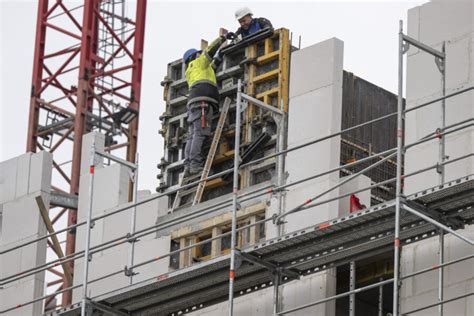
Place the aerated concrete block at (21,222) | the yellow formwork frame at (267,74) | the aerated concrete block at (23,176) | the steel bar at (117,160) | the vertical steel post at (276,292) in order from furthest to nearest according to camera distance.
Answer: the aerated concrete block at (23,176) → the aerated concrete block at (21,222) → the yellow formwork frame at (267,74) → the steel bar at (117,160) → the vertical steel post at (276,292)

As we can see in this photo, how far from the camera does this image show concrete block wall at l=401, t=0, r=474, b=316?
2366 cm

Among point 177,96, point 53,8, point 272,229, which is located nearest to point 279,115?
point 272,229

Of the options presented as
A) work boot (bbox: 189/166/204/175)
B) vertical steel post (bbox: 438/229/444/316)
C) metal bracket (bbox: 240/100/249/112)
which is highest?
metal bracket (bbox: 240/100/249/112)

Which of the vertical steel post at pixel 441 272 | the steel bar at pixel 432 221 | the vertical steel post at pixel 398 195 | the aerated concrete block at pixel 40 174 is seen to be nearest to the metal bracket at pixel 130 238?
the aerated concrete block at pixel 40 174

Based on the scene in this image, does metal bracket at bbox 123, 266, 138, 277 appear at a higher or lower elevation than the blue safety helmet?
lower

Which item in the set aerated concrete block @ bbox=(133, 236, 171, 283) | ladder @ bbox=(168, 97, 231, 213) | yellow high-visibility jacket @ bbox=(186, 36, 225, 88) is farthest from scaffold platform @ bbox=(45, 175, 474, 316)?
yellow high-visibility jacket @ bbox=(186, 36, 225, 88)

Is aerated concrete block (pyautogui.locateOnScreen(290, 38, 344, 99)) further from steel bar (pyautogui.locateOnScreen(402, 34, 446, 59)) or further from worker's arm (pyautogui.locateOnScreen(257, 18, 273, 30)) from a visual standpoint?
worker's arm (pyautogui.locateOnScreen(257, 18, 273, 30))

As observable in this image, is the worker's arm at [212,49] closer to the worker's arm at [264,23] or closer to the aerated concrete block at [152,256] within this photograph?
the worker's arm at [264,23]

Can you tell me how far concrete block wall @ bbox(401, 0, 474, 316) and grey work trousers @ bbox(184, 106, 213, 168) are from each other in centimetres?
542

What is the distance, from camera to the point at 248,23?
29.8m

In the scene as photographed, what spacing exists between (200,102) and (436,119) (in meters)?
6.32

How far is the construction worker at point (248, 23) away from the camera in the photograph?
97.3 feet

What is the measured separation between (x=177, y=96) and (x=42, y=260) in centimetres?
389

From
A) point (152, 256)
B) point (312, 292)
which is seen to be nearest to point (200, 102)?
point (152, 256)
